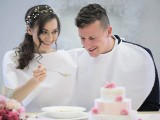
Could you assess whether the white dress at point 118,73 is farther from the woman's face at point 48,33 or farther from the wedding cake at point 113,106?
the wedding cake at point 113,106

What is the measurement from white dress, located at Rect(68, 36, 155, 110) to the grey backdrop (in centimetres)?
148

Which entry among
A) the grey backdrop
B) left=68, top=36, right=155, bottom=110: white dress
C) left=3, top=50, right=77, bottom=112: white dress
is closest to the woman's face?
left=3, top=50, right=77, bottom=112: white dress

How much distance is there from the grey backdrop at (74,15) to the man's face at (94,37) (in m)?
1.64

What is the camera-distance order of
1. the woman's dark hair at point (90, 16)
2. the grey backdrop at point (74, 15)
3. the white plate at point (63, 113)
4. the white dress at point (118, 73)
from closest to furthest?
the white plate at point (63, 113)
the woman's dark hair at point (90, 16)
the white dress at point (118, 73)
the grey backdrop at point (74, 15)

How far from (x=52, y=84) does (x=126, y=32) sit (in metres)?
1.78

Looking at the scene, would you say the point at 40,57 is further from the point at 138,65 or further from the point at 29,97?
the point at 138,65

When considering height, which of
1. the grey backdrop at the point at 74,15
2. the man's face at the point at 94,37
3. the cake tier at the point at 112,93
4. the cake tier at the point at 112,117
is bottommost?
the cake tier at the point at 112,117

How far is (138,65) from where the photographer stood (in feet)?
7.54

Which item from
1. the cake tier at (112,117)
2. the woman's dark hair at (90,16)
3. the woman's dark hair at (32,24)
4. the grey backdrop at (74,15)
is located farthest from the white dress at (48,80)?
the grey backdrop at (74,15)

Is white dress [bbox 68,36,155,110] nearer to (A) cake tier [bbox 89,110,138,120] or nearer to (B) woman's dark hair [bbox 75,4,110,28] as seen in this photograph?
(B) woman's dark hair [bbox 75,4,110,28]

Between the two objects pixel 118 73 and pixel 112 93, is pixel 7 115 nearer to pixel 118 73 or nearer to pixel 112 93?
pixel 112 93

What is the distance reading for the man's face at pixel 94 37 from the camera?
A: 2.14 metres

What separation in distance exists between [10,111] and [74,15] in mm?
2601

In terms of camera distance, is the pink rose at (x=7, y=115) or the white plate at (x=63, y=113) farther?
the white plate at (x=63, y=113)
